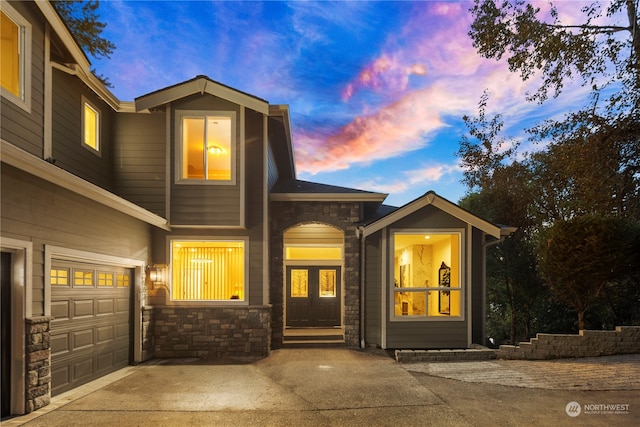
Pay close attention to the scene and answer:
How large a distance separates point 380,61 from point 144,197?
24.3m

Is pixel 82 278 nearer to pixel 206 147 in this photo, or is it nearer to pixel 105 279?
pixel 105 279

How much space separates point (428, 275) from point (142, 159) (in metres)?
8.17

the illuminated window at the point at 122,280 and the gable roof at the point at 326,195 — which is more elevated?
the gable roof at the point at 326,195

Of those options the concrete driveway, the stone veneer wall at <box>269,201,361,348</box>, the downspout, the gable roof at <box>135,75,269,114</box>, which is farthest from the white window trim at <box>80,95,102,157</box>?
the downspout

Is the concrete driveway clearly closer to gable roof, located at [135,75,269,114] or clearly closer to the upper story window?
the upper story window

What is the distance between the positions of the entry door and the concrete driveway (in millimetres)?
4994

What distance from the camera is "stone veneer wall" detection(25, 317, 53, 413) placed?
4.45 m

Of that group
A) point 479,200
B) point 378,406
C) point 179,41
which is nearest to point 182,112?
point 378,406

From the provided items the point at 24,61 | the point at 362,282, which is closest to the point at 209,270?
the point at 362,282

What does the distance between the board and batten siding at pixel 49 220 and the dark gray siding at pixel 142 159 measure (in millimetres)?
1206

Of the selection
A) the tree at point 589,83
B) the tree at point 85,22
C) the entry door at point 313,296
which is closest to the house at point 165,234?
the entry door at point 313,296

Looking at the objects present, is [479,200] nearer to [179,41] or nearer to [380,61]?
[380,61]

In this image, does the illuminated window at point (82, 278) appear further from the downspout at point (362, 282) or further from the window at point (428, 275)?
the window at point (428, 275)

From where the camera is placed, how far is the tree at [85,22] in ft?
45.7
